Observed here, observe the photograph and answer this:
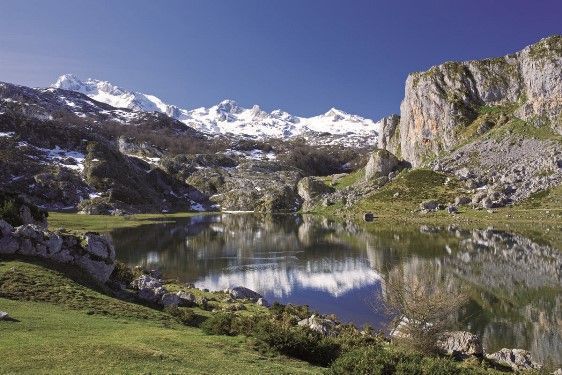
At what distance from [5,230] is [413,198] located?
17677 cm

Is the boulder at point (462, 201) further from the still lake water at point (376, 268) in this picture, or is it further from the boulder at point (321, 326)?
the boulder at point (321, 326)

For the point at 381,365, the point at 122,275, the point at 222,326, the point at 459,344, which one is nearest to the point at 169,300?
the point at 222,326

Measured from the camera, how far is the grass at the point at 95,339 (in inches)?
804

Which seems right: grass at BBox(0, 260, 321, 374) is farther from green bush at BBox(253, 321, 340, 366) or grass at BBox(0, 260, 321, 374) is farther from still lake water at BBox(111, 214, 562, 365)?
still lake water at BBox(111, 214, 562, 365)

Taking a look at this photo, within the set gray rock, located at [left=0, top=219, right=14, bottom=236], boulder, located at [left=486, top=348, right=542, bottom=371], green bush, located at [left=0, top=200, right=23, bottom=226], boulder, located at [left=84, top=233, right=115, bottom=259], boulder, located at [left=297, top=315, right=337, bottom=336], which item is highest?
green bush, located at [left=0, top=200, right=23, bottom=226]

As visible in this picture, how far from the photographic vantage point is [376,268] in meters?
79.9

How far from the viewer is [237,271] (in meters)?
80.8

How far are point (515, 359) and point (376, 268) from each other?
46057 mm

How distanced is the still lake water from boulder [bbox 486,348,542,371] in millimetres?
4180

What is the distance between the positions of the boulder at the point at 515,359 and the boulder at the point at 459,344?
1094 millimetres

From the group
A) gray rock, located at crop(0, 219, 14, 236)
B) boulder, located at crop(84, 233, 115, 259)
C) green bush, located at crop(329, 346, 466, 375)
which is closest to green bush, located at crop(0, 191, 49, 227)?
gray rock, located at crop(0, 219, 14, 236)

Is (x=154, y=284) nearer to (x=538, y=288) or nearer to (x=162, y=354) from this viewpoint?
(x=162, y=354)

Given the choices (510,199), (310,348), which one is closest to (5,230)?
(310,348)

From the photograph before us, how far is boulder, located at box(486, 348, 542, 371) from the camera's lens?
33031 millimetres
